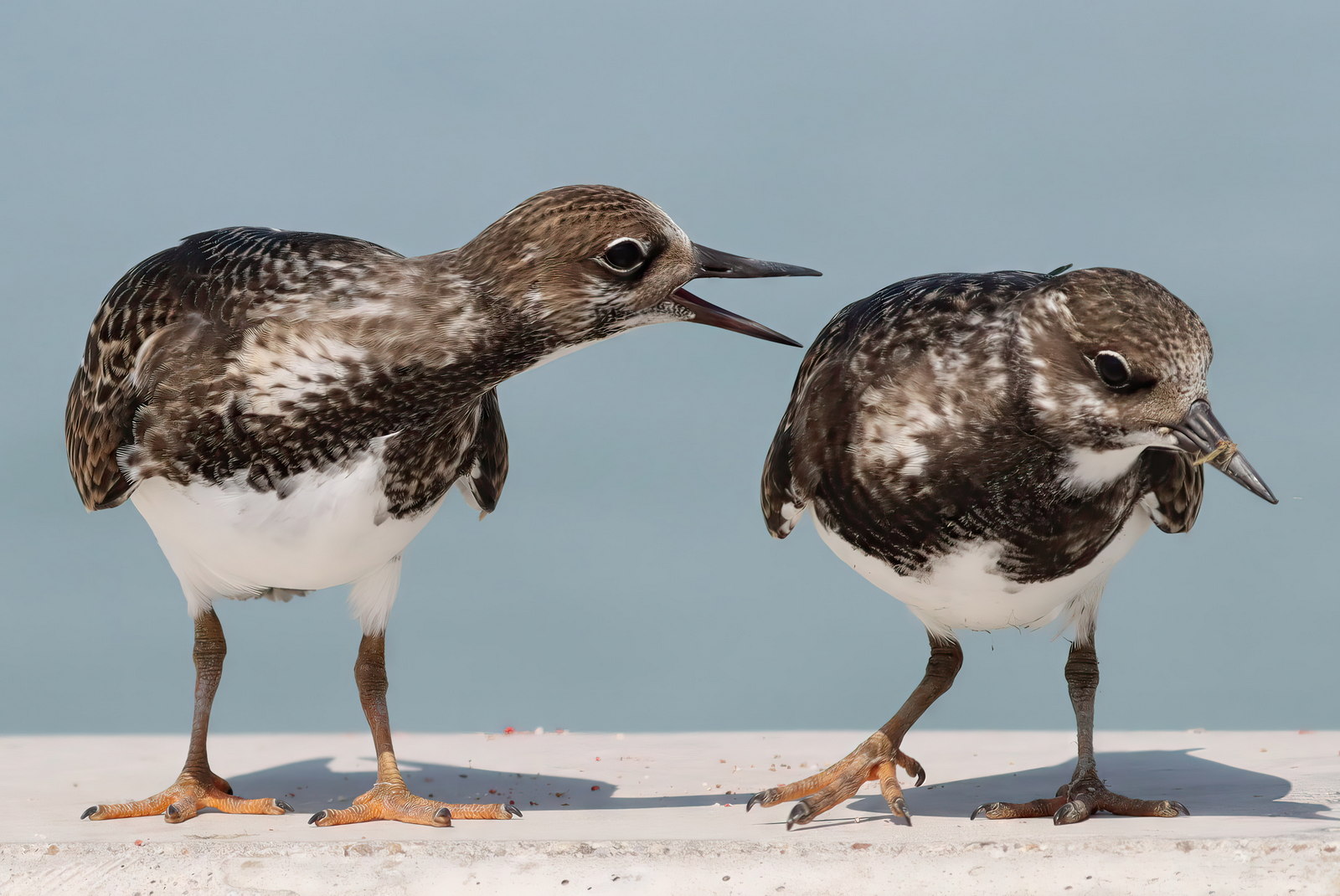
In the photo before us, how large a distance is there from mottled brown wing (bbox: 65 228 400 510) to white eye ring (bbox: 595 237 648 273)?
108cm

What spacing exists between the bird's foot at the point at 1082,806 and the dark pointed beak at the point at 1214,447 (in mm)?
1756

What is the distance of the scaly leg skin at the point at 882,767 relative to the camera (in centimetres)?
637

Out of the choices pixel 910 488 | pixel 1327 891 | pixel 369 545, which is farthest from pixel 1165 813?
pixel 369 545

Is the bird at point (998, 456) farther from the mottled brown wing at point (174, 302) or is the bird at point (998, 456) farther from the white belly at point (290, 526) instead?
the mottled brown wing at point (174, 302)

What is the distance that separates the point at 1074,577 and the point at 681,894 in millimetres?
2167

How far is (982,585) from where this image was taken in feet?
19.9

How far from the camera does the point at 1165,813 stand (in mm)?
6293

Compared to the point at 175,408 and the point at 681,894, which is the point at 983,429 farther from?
the point at 175,408

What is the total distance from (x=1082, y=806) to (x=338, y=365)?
366 centimetres

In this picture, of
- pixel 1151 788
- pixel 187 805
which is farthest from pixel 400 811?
pixel 1151 788

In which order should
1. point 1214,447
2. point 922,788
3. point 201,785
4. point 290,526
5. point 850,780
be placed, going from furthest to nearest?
point 922,788 → point 201,785 → point 850,780 → point 290,526 → point 1214,447

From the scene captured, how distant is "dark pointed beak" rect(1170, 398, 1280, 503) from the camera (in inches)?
205

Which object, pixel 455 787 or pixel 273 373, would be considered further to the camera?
pixel 455 787

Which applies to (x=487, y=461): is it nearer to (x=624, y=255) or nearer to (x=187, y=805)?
(x=624, y=255)
